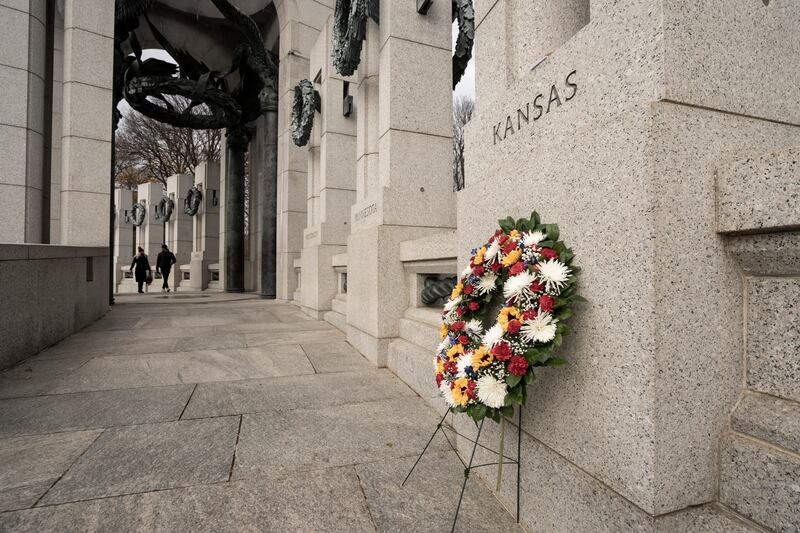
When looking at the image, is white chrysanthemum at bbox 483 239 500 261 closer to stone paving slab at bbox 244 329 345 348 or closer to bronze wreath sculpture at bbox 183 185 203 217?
stone paving slab at bbox 244 329 345 348

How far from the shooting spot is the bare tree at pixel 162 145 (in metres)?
24.3

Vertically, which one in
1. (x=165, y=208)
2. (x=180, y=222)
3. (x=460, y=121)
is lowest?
(x=180, y=222)

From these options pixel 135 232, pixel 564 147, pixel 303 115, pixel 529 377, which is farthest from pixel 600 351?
pixel 135 232

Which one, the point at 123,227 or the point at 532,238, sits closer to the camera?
the point at 532,238

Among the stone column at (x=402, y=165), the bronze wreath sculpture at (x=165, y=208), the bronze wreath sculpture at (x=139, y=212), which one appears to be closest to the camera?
the stone column at (x=402, y=165)

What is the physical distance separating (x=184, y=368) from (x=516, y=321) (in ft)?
13.5

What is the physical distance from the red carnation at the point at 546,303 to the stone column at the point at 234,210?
15717mm

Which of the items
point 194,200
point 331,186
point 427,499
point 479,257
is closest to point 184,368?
point 427,499

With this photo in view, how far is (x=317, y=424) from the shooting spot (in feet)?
9.82

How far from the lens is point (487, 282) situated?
2.01m

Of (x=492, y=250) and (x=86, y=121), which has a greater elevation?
(x=86, y=121)

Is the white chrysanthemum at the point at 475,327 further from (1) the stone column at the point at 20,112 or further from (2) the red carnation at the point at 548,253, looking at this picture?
(1) the stone column at the point at 20,112

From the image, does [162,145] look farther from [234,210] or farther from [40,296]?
[40,296]

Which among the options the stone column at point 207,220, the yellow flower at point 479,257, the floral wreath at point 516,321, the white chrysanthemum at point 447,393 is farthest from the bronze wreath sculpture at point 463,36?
the stone column at point 207,220
